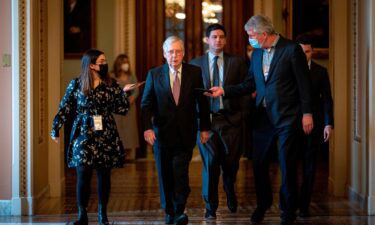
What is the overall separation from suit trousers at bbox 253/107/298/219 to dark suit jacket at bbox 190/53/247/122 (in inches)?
25.7

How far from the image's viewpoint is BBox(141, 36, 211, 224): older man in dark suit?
6.56 meters

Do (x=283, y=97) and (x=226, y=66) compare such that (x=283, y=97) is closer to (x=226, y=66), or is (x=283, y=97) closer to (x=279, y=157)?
(x=279, y=157)

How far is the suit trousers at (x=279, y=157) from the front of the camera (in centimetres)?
641

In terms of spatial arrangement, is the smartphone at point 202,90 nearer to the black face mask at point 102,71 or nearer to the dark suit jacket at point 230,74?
the dark suit jacket at point 230,74

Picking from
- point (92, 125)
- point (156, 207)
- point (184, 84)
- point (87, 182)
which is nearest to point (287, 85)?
point (184, 84)

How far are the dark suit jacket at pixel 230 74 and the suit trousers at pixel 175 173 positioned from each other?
81cm

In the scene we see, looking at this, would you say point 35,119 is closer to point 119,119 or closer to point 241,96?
point 241,96

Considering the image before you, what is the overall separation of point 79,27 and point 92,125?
7.29m

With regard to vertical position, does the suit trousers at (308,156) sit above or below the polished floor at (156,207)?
above

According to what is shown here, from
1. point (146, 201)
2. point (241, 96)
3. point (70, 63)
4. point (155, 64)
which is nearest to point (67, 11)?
point (70, 63)

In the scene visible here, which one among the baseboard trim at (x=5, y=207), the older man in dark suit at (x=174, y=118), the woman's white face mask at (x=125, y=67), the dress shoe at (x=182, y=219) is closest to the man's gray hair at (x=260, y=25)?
the older man in dark suit at (x=174, y=118)

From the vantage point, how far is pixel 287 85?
6.44 m

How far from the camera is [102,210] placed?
6547mm


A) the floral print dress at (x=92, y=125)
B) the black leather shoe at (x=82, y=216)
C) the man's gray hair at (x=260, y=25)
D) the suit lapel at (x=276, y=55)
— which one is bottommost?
the black leather shoe at (x=82, y=216)
